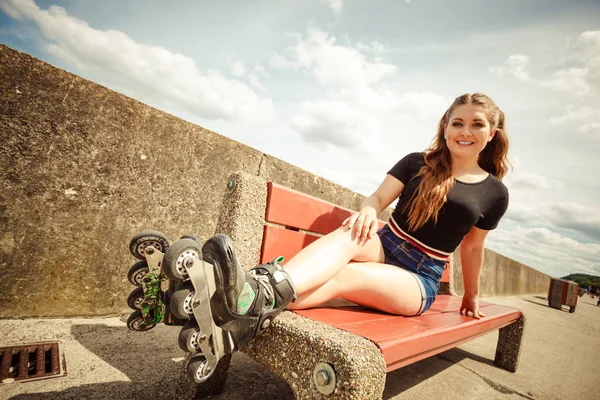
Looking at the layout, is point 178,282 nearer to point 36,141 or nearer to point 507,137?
point 36,141

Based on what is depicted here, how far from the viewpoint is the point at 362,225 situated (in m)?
1.50

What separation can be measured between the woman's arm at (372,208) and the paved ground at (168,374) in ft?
3.47

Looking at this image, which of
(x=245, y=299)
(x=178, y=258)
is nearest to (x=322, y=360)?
(x=245, y=299)

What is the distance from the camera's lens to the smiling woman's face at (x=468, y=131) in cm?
194

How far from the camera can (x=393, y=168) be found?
80.6 inches

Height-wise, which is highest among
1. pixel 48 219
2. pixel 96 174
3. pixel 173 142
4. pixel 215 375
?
pixel 173 142

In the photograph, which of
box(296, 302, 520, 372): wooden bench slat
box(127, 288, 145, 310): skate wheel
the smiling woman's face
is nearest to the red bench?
box(296, 302, 520, 372): wooden bench slat

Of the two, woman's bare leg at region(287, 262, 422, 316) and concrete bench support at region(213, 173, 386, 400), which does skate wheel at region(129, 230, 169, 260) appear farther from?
woman's bare leg at region(287, 262, 422, 316)

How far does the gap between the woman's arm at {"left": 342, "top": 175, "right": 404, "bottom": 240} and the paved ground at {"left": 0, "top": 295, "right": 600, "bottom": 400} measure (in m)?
1.06

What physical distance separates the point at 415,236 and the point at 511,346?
1.96 meters

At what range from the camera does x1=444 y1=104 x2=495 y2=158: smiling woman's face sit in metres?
1.94

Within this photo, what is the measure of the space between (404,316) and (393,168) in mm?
993

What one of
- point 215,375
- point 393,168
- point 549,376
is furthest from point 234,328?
point 549,376

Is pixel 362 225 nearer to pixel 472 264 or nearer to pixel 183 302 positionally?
pixel 183 302
